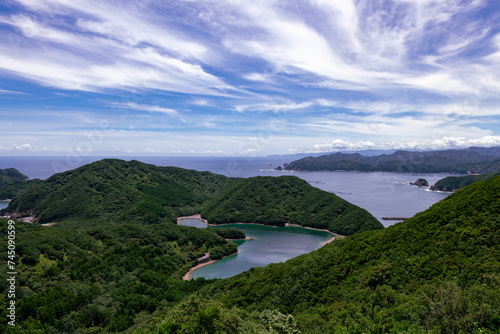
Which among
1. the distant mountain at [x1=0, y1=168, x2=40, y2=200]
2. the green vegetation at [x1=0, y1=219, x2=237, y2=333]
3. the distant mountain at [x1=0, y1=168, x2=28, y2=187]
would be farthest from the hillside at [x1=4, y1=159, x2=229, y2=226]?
the distant mountain at [x1=0, y1=168, x2=28, y2=187]

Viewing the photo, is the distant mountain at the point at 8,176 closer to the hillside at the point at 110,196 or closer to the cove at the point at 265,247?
the hillside at the point at 110,196

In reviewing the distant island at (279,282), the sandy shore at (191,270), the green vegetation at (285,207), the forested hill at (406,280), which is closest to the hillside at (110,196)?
the green vegetation at (285,207)

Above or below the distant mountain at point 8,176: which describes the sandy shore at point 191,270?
below

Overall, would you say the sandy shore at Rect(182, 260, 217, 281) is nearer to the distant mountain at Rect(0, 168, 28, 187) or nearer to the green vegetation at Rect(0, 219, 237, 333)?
the green vegetation at Rect(0, 219, 237, 333)

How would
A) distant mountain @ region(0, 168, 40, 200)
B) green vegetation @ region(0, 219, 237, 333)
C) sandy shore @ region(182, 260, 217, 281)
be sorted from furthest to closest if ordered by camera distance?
distant mountain @ region(0, 168, 40, 200) → sandy shore @ region(182, 260, 217, 281) → green vegetation @ region(0, 219, 237, 333)

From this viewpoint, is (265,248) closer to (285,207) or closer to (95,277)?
(285,207)

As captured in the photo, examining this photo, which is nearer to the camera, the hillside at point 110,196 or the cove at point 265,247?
the cove at point 265,247

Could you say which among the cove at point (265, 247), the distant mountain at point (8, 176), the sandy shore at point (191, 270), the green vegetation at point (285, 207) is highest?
the distant mountain at point (8, 176)

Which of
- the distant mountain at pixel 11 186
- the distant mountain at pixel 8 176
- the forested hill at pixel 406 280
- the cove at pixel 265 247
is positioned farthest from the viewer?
the distant mountain at pixel 8 176
